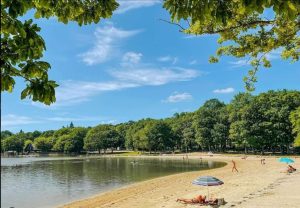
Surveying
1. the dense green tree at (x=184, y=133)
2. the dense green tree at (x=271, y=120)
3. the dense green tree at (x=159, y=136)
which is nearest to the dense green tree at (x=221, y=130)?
the dense green tree at (x=184, y=133)

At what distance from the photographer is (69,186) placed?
5253 cm

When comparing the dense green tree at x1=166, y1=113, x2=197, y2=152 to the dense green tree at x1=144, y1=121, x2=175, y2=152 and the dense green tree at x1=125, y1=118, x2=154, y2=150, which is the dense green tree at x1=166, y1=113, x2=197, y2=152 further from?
the dense green tree at x1=125, y1=118, x2=154, y2=150

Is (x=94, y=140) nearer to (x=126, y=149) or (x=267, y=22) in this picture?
(x=126, y=149)

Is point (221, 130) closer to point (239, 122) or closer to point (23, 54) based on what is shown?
point (239, 122)

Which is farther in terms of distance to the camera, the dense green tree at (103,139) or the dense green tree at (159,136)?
the dense green tree at (103,139)

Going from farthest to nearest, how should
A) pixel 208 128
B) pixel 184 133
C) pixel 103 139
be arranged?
pixel 103 139
pixel 184 133
pixel 208 128

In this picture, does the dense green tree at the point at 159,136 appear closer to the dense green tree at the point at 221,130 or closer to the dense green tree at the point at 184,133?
the dense green tree at the point at 184,133

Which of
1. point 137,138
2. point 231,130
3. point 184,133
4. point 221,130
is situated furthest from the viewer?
point 137,138

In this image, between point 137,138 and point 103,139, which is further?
point 103,139

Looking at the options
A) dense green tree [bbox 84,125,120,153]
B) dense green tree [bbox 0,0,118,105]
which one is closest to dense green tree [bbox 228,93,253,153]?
dense green tree [bbox 84,125,120,153]

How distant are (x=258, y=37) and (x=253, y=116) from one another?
307 ft

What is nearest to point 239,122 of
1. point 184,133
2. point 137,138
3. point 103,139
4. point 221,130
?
point 221,130

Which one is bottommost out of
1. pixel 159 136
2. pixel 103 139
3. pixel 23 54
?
pixel 23 54

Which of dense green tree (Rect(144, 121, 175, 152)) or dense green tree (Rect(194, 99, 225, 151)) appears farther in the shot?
dense green tree (Rect(144, 121, 175, 152))
